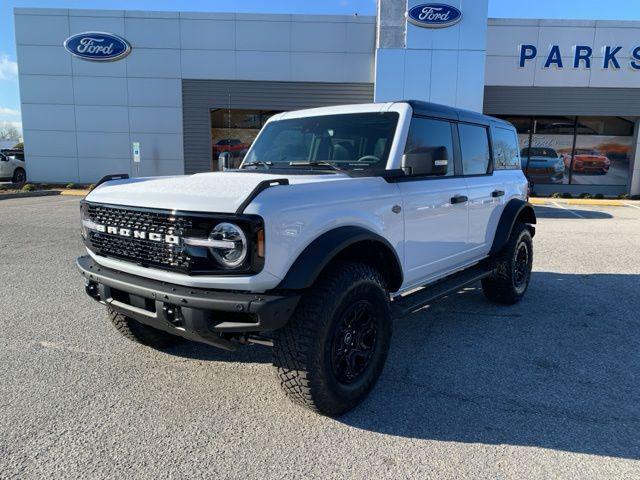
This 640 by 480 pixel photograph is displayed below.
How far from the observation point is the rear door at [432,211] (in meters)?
3.62

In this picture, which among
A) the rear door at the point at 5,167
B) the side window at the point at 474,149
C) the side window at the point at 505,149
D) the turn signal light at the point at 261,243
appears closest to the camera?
the turn signal light at the point at 261,243

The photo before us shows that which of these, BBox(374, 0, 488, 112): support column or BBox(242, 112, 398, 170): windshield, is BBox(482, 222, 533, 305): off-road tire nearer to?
BBox(242, 112, 398, 170): windshield

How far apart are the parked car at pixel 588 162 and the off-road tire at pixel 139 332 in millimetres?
21196

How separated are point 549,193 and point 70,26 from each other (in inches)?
824

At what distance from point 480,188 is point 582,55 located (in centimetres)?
1781

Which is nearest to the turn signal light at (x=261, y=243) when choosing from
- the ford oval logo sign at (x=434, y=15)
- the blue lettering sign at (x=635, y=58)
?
the ford oval logo sign at (x=434, y=15)

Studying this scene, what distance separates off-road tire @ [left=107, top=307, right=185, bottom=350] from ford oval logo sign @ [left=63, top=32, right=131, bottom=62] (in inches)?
696

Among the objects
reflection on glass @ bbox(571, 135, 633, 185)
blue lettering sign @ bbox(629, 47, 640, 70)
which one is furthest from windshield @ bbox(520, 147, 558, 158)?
blue lettering sign @ bbox(629, 47, 640, 70)

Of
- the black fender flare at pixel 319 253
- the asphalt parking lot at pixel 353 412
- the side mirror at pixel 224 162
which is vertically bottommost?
the asphalt parking lot at pixel 353 412

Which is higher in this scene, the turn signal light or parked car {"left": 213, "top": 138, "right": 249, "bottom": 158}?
parked car {"left": 213, "top": 138, "right": 249, "bottom": 158}

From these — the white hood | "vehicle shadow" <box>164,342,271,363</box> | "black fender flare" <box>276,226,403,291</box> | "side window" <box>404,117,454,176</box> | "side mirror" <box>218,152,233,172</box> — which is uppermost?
"side window" <box>404,117,454,176</box>

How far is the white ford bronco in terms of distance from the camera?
2.59 m

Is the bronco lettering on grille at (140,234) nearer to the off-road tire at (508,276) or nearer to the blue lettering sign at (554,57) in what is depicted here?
the off-road tire at (508,276)

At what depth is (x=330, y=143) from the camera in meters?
3.92
